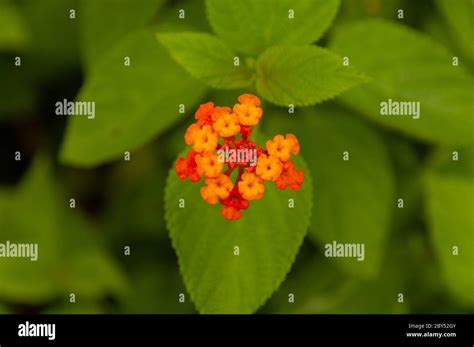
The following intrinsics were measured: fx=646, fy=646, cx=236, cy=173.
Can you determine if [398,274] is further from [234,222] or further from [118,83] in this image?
[118,83]

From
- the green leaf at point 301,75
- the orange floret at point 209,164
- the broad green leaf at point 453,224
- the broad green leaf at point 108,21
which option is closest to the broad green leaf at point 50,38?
the broad green leaf at point 108,21

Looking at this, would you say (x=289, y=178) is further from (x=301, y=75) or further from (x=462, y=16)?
(x=462, y=16)

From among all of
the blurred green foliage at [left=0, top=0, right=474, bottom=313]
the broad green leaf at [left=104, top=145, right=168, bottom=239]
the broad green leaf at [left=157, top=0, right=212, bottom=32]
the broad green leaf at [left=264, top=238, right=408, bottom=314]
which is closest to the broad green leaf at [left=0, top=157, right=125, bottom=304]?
the blurred green foliage at [left=0, top=0, right=474, bottom=313]

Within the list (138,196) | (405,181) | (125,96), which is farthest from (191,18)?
(405,181)

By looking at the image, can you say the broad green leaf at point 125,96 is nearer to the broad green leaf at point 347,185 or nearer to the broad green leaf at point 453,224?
the broad green leaf at point 347,185

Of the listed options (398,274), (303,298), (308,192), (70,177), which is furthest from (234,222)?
(70,177)

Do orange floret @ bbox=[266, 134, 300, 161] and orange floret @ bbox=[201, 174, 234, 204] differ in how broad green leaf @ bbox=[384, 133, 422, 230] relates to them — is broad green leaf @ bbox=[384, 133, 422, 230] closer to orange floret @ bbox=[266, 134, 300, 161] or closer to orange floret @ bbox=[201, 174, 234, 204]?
orange floret @ bbox=[266, 134, 300, 161]

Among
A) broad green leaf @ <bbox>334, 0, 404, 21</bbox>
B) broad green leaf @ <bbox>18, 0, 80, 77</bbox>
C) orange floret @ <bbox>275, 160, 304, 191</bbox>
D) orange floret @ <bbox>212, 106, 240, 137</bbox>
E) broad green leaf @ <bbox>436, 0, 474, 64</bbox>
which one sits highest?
broad green leaf @ <bbox>18, 0, 80, 77</bbox>

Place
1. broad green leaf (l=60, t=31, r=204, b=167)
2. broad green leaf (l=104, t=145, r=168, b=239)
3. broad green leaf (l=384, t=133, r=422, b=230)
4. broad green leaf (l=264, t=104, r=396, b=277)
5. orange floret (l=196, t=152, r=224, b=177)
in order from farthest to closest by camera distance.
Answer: broad green leaf (l=104, t=145, r=168, b=239), broad green leaf (l=384, t=133, r=422, b=230), broad green leaf (l=264, t=104, r=396, b=277), broad green leaf (l=60, t=31, r=204, b=167), orange floret (l=196, t=152, r=224, b=177)
